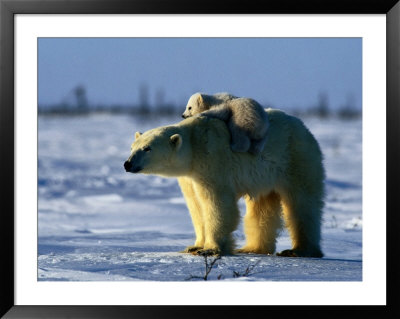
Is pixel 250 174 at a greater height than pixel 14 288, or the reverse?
pixel 250 174

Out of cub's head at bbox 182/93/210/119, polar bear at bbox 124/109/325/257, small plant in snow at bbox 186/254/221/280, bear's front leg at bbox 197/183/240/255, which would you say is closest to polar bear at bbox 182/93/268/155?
cub's head at bbox 182/93/210/119

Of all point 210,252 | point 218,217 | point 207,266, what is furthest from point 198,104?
point 207,266

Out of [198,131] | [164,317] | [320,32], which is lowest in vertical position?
[164,317]

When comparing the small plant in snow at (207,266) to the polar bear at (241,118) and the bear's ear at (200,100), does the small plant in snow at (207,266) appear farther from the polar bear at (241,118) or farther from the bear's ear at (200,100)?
the bear's ear at (200,100)

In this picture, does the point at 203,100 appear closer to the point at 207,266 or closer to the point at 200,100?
the point at 200,100

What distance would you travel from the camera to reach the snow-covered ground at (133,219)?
25.7 feet

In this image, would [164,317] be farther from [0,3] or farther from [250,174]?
[0,3]

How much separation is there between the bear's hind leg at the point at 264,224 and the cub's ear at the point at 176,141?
5.89ft

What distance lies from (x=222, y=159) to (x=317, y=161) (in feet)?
5.06

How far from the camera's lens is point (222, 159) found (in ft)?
28.3

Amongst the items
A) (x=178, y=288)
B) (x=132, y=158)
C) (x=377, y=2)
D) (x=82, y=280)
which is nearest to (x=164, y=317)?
(x=178, y=288)

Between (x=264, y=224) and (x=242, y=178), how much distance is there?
127cm

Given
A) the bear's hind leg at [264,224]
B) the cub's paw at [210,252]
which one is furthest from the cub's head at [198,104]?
the cub's paw at [210,252]

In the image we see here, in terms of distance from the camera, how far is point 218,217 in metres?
8.46
